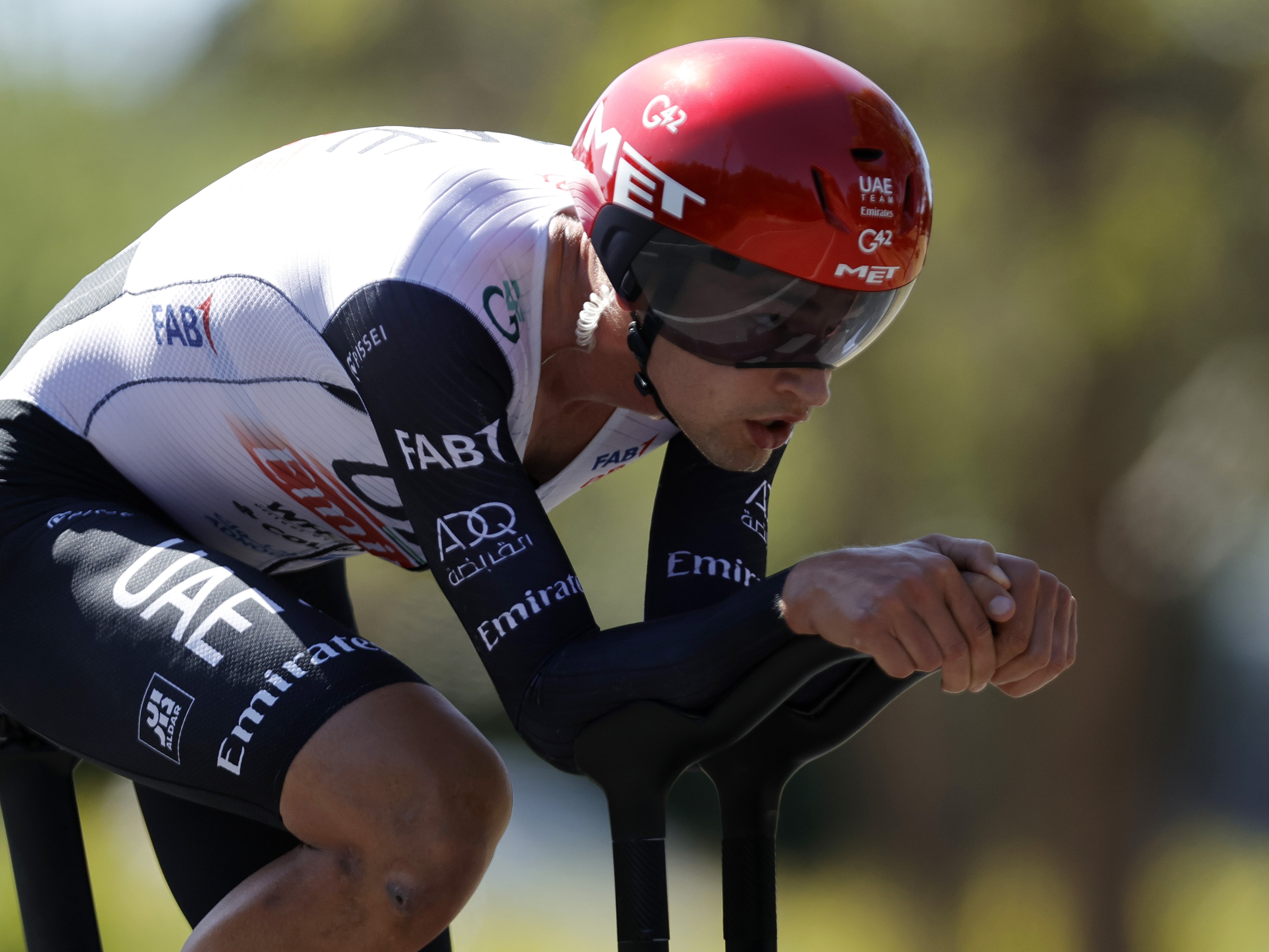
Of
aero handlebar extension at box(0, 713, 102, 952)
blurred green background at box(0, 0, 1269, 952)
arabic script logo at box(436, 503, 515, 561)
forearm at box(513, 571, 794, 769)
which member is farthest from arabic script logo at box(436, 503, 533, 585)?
blurred green background at box(0, 0, 1269, 952)

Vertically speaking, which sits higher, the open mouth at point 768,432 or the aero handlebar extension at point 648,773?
the open mouth at point 768,432

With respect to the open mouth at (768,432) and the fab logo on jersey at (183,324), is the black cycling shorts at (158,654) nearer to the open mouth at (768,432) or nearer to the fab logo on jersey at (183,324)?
the fab logo on jersey at (183,324)

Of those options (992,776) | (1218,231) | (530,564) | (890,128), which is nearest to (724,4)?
(1218,231)

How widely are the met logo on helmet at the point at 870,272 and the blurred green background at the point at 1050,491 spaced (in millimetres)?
2611

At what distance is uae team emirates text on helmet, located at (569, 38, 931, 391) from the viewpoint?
1158 mm

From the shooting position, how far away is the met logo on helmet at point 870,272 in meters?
1.17

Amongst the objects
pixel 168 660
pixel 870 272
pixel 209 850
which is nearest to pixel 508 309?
pixel 870 272

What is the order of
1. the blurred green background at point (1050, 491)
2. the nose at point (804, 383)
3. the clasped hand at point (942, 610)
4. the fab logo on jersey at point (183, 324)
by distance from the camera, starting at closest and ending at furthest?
the clasped hand at point (942, 610), the nose at point (804, 383), the fab logo on jersey at point (183, 324), the blurred green background at point (1050, 491)

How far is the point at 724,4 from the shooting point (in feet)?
12.8

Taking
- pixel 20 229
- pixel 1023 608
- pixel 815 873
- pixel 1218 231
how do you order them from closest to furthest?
pixel 1023 608, pixel 1218 231, pixel 815 873, pixel 20 229

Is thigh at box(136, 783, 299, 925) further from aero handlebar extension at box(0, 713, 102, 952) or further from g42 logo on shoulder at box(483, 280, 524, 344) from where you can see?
g42 logo on shoulder at box(483, 280, 524, 344)

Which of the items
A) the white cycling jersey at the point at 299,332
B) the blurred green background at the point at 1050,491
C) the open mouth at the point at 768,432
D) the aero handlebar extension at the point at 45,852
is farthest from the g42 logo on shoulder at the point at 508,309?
the blurred green background at the point at 1050,491

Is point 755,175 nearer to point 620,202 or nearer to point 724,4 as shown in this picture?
point 620,202

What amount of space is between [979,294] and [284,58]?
2738 millimetres
